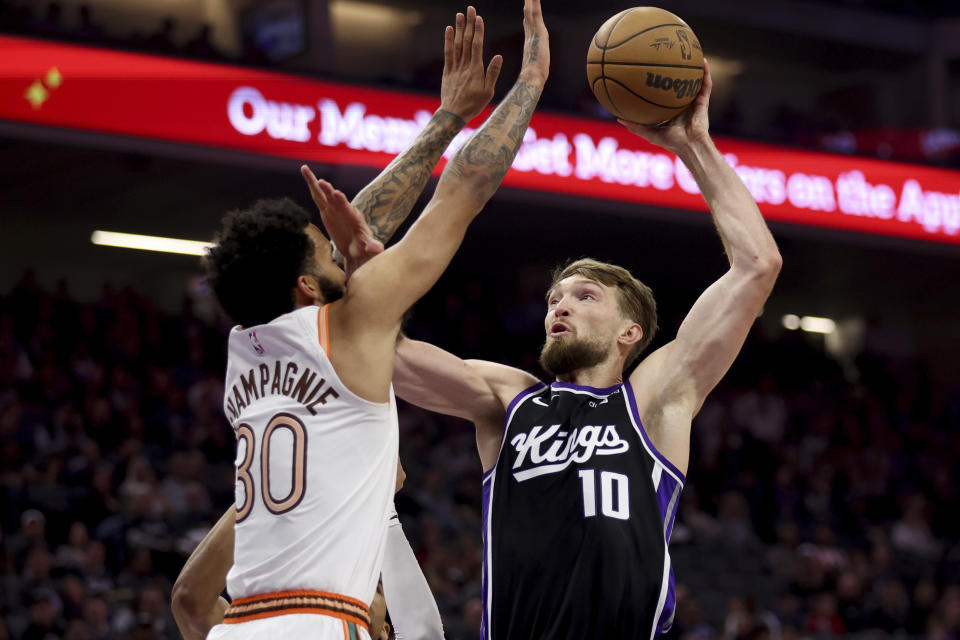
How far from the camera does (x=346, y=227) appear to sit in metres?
3.50

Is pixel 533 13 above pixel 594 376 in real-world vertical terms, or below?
above

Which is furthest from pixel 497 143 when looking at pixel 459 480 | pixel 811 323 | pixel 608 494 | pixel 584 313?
pixel 811 323

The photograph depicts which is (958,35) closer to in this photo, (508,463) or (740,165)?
(740,165)

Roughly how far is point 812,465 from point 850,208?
369cm

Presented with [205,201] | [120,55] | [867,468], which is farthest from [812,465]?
[120,55]

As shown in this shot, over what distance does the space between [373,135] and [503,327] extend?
487 centimetres

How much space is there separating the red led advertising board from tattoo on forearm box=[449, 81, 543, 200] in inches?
362

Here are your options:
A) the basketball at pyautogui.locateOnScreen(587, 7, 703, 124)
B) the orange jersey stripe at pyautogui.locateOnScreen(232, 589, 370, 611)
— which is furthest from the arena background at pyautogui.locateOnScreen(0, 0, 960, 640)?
the orange jersey stripe at pyautogui.locateOnScreen(232, 589, 370, 611)

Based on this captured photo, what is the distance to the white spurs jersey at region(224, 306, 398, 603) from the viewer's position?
10.5ft

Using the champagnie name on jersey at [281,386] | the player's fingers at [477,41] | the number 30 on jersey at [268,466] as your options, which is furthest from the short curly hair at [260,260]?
the player's fingers at [477,41]

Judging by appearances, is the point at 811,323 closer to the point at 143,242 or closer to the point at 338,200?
the point at 143,242

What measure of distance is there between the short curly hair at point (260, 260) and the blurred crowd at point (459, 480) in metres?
6.83

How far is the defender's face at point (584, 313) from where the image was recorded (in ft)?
14.4

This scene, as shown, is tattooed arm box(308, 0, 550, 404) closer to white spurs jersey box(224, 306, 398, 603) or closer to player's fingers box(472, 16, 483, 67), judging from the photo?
white spurs jersey box(224, 306, 398, 603)
